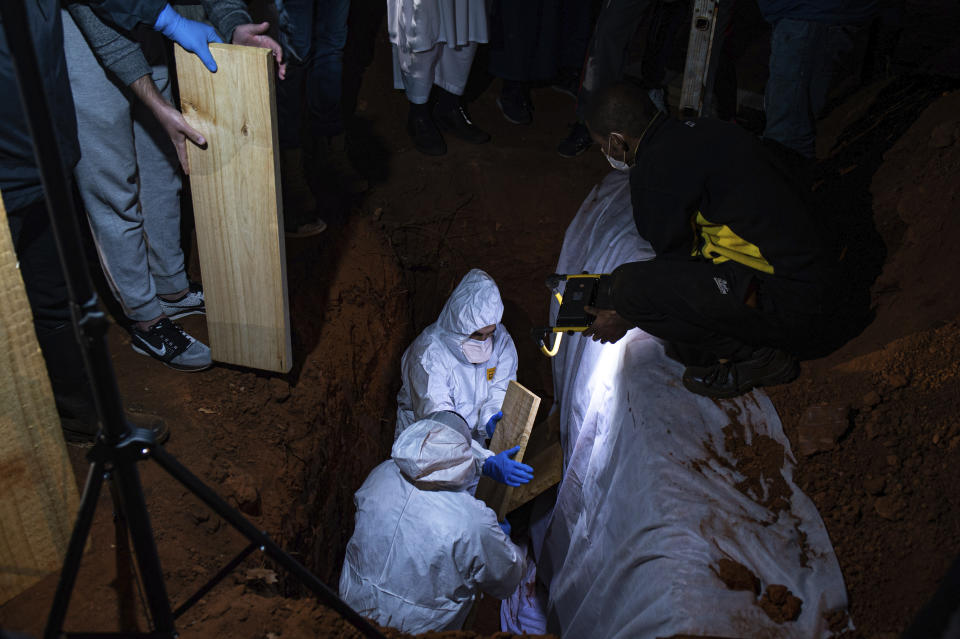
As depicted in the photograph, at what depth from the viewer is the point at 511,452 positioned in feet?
11.9

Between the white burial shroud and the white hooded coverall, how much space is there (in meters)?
0.70

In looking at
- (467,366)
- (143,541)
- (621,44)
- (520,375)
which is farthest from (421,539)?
(621,44)

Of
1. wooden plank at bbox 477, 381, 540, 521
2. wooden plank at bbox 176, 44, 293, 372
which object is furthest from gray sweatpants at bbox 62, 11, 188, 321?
wooden plank at bbox 477, 381, 540, 521

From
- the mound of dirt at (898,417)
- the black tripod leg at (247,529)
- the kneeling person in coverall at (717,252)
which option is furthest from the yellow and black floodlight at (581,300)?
the black tripod leg at (247,529)

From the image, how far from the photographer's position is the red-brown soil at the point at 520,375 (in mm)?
2260

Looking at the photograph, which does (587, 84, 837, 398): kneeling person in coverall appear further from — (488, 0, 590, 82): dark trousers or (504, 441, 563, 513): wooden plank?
(488, 0, 590, 82): dark trousers

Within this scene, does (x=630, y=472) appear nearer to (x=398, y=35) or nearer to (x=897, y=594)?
(x=897, y=594)

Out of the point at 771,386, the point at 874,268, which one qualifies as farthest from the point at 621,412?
the point at 874,268

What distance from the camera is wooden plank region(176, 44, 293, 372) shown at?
7.89ft

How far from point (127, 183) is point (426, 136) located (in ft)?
7.97

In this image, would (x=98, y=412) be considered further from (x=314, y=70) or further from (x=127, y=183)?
(x=314, y=70)

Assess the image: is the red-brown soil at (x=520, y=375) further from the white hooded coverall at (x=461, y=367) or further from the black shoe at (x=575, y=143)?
the white hooded coverall at (x=461, y=367)

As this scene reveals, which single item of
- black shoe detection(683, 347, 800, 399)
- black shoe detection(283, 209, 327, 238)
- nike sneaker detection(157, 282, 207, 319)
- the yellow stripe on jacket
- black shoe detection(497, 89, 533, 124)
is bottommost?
black shoe detection(683, 347, 800, 399)

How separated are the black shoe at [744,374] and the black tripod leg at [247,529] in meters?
1.64
